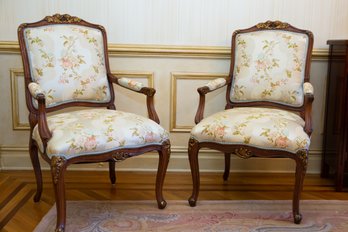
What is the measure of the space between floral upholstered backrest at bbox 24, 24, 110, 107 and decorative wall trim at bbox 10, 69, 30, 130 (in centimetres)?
51

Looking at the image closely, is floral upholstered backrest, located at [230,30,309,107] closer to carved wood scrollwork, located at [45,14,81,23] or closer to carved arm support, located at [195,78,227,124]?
carved arm support, located at [195,78,227,124]

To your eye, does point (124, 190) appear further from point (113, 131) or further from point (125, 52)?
point (125, 52)

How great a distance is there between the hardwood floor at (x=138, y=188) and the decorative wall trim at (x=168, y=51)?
72 centimetres

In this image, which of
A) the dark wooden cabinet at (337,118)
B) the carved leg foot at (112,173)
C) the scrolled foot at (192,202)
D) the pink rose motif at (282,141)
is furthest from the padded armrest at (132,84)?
the dark wooden cabinet at (337,118)

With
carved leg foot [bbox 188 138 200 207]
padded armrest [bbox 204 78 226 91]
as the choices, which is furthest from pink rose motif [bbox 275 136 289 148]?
padded armrest [bbox 204 78 226 91]

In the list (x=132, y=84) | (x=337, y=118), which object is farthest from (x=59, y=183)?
(x=337, y=118)

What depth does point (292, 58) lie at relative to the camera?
2.25 m

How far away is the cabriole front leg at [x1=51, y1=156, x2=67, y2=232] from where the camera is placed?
1.70 meters

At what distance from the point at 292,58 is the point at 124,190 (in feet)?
3.73

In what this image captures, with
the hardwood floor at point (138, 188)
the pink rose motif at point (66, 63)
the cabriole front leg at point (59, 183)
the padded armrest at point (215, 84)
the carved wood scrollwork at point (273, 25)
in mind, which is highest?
the carved wood scrollwork at point (273, 25)

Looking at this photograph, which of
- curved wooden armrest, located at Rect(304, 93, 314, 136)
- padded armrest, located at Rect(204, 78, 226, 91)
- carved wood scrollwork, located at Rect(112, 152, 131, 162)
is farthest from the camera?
padded armrest, located at Rect(204, 78, 226, 91)

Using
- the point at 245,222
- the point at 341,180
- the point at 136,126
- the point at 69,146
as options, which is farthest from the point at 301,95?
the point at 69,146

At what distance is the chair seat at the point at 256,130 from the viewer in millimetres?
1843

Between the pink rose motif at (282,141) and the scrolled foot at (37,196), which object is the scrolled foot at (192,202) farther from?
the scrolled foot at (37,196)
